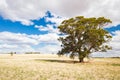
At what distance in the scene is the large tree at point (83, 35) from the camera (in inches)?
1945

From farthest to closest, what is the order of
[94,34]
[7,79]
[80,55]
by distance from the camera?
[80,55]
[94,34]
[7,79]

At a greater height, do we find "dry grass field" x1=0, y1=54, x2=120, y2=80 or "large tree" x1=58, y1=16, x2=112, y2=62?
"large tree" x1=58, y1=16, x2=112, y2=62

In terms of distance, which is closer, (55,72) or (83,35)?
(55,72)

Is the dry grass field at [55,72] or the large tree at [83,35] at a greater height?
the large tree at [83,35]

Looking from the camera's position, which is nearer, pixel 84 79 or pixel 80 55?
pixel 84 79

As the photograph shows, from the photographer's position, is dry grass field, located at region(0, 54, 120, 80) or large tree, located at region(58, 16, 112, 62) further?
large tree, located at region(58, 16, 112, 62)

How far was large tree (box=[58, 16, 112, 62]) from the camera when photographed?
49.4m

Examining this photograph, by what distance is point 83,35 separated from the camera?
50531 mm

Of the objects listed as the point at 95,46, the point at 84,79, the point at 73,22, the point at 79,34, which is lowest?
the point at 84,79

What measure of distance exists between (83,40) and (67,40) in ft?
15.0

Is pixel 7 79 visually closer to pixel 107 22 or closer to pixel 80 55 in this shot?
pixel 80 55

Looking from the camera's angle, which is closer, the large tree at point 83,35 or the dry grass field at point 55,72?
the dry grass field at point 55,72

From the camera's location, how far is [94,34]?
156 ft

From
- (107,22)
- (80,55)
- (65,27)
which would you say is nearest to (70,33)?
(65,27)
